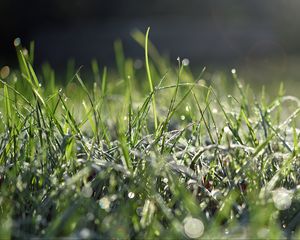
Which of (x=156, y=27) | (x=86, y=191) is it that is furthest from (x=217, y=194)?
(x=156, y=27)

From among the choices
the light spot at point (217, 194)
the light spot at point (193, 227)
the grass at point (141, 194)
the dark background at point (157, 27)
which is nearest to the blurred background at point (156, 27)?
the dark background at point (157, 27)

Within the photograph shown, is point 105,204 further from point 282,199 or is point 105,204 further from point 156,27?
point 156,27

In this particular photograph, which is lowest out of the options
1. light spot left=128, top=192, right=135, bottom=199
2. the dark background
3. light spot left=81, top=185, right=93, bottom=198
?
light spot left=128, top=192, right=135, bottom=199

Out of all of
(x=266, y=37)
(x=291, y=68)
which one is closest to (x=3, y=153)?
(x=291, y=68)

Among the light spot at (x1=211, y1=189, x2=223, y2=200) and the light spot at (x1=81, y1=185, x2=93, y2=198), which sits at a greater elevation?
the light spot at (x1=81, y1=185, x2=93, y2=198)

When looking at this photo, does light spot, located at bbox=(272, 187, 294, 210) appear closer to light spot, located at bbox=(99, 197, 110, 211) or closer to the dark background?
light spot, located at bbox=(99, 197, 110, 211)

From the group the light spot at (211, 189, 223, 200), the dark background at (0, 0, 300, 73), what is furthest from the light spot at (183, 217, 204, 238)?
the dark background at (0, 0, 300, 73)
